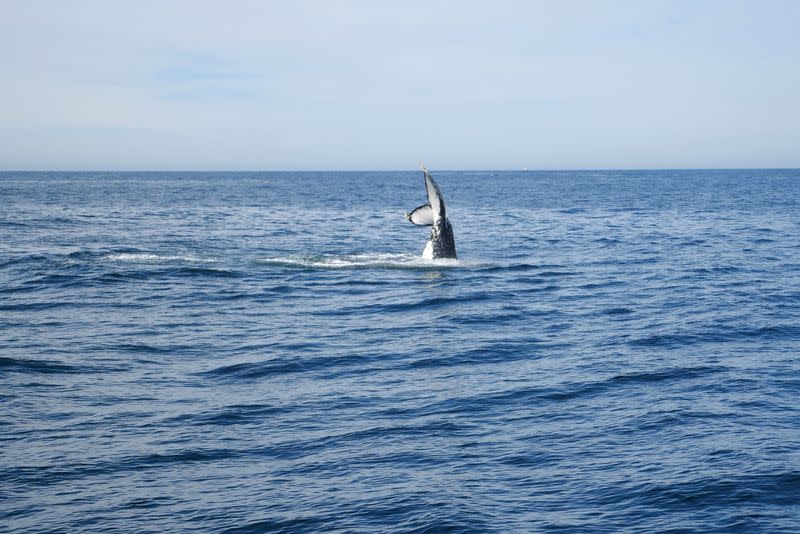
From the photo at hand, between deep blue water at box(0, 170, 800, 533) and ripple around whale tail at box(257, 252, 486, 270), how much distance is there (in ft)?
0.83

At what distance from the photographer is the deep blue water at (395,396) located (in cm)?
1023

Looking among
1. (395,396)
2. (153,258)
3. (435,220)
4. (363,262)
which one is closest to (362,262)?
(363,262)

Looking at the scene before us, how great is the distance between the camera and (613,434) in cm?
1278

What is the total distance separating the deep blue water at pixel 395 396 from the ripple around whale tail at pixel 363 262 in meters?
0.25

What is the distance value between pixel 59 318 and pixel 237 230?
28.0 m

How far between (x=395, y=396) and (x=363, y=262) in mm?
17775

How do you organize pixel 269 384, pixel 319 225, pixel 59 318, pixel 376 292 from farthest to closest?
1. pixel 319 225
2. pixel 376 292
3. pixel 59 318
4. pixel 269 384

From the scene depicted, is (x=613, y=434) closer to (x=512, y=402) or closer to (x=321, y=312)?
(x=512, y=402)

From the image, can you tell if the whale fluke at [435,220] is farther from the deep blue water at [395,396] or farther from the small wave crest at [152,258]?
the small wave crest at [152,258]

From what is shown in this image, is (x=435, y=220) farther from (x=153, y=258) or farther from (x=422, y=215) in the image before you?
(x=153, y=258)

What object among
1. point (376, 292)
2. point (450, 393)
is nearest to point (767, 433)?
point (450, 393)

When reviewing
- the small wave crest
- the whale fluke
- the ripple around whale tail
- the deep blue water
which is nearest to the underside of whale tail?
the whale fluke

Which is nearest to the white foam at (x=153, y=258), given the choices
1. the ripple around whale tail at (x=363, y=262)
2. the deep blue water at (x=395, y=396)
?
the deep blue water at (x=395, y=396)

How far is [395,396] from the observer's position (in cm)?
1488
